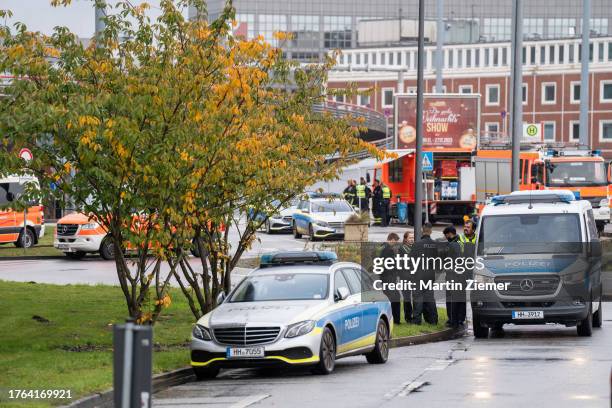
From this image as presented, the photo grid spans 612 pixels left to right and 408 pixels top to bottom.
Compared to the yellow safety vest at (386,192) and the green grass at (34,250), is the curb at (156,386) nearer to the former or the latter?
the green grass at (34,250)

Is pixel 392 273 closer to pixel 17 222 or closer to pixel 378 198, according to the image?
pixel 17 222

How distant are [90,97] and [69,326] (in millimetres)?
5203

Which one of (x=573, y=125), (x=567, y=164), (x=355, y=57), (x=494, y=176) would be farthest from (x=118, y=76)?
(x=355, y=57)

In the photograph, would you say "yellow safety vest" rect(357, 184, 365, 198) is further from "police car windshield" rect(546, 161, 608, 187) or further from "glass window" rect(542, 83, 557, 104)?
"glass window" rect(542, 83, 557, 104)

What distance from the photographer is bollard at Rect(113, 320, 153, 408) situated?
792cm

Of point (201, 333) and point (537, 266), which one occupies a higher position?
point (537, 266)

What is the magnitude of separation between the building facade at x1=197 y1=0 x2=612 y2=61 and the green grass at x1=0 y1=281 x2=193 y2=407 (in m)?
122

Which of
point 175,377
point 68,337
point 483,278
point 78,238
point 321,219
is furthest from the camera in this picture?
point 321,219

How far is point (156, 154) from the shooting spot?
17469 millimetres

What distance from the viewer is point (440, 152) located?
57281 millimetres

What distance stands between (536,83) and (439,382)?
11236 cm

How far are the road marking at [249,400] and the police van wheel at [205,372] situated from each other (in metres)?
2.06

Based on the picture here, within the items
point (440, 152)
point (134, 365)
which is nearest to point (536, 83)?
point (440, 152)

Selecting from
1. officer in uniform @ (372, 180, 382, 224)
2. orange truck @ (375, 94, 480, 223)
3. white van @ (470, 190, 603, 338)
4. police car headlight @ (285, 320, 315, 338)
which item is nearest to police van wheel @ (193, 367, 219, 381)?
police car headlight @ (285, 320, 315, 338)
